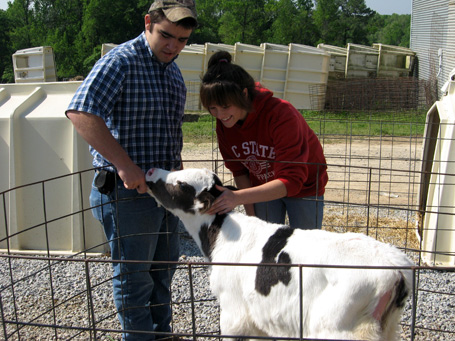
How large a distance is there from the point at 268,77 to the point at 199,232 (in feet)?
46.2

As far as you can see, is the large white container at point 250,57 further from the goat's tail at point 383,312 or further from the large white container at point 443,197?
the goat's tail at point 383,312

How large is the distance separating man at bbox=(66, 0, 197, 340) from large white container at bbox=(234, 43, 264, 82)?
13600 millimetres

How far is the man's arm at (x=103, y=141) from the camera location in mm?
2547

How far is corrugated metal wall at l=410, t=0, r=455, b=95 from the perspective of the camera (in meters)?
16.6

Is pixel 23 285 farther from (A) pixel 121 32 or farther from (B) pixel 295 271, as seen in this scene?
(A) pixel 121 32

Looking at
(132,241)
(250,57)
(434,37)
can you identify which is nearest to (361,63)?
(434,37)

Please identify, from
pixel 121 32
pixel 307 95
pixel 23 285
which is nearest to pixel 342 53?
pixel 307 95

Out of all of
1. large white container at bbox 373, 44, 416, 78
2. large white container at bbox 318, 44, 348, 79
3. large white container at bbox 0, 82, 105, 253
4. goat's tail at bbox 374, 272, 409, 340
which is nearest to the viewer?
goat's tail at bbox 374, 272, 409, 340

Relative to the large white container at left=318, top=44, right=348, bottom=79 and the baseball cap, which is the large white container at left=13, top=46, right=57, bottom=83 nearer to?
the large white container at left=318, top=44, right=348, bottom=79

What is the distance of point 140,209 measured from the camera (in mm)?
2992

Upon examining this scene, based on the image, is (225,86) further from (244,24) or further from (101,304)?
(244,24)

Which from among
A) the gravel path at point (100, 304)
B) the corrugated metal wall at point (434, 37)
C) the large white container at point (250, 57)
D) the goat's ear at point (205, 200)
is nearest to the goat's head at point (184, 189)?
the goat's ear at point (205, 200)

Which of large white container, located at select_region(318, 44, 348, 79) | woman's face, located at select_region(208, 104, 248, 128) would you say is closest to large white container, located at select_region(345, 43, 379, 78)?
large white container, located at select_region(318, 44, 348, 79)

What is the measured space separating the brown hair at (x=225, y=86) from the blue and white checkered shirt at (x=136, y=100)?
254 millimetres
